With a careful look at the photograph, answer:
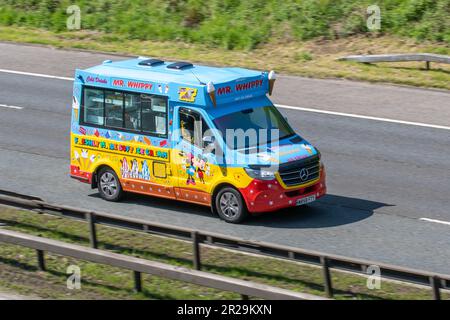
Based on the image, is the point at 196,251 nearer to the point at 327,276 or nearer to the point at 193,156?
the point at 327,276

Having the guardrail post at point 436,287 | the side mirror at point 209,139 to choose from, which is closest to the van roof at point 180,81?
the side mirror at point 209,139

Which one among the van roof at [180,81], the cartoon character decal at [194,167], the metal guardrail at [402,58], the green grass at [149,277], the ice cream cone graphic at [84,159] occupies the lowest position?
the green grass at [149,277]

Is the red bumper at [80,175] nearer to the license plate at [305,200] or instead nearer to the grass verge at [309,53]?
the license plate at [305,200]

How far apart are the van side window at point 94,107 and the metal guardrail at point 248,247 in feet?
8.01

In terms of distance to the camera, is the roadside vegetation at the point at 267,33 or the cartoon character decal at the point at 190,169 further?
the roadside vegetation at the point at 267,33

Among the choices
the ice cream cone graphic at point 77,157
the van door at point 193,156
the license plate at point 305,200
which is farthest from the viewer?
the ice cream cone graphic at point 77,157

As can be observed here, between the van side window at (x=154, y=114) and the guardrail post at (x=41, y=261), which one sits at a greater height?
the van side window at (x=154, y=114)

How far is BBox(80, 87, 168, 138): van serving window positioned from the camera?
16844 millimetres

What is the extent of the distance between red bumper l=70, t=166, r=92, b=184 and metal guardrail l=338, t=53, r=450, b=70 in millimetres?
10993

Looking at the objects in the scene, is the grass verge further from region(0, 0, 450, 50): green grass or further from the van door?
the van door

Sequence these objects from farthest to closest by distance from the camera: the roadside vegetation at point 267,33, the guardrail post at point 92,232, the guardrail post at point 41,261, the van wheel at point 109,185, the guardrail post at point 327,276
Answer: the roadside vegetation at point 267,33 → the van wheel at point 109,185 → the guardrail post at point 92,232 → the guardrail post at point 41,261 → the guardrail post at point 327,276

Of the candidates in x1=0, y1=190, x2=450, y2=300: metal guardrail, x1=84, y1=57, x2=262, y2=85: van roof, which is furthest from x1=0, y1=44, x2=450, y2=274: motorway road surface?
x1=84, y1=57, x2=262, y2=85: van roof

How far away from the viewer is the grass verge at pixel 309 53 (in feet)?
84.2

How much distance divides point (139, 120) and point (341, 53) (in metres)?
11.8
